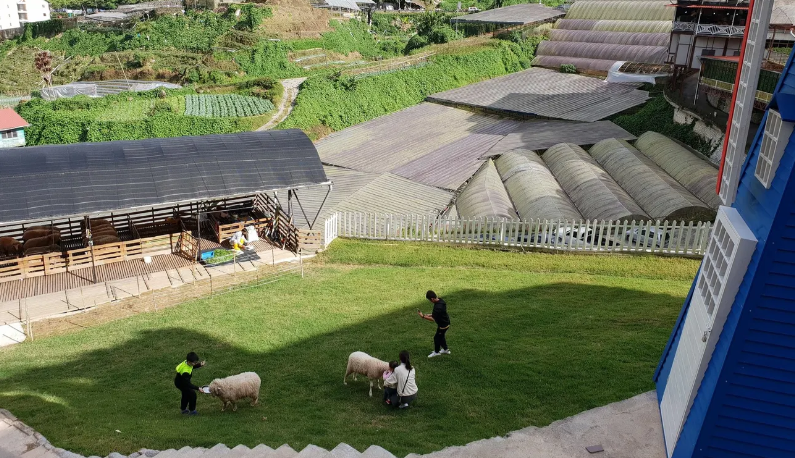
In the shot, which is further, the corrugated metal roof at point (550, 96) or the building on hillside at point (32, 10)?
the building on hillside at point (32, 10)

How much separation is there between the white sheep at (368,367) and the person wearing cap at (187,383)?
3.12 m

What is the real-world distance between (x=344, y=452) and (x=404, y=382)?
222cm

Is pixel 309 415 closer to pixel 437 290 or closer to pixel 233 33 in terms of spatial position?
pixel 437 290

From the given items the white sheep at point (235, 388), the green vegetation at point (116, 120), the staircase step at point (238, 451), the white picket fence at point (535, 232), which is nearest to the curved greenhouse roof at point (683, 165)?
the white picket fence at point (535, 232)

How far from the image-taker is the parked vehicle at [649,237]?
22047mm

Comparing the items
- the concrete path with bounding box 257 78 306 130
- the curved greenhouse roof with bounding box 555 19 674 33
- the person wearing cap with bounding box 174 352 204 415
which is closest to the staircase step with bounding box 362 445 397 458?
the person wearing cap with bounding box 174 352 204 415

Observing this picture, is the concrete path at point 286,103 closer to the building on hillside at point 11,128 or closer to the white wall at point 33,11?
the building on hillside at point 11,128

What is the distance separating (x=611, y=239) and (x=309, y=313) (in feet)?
38.5

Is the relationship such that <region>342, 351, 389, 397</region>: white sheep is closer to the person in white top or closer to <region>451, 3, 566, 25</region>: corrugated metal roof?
the person in white top

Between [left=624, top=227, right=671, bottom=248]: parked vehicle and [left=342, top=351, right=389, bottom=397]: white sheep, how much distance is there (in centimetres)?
1266

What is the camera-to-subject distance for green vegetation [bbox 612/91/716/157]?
1332 inches

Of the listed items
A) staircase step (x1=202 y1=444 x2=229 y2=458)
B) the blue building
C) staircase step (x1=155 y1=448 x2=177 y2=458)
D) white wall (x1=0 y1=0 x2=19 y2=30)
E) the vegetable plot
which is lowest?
white wall (x1=0 y1=0 x2=19 y2=30)

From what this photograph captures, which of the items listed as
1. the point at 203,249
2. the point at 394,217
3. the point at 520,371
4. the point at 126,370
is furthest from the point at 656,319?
the point at 203,249

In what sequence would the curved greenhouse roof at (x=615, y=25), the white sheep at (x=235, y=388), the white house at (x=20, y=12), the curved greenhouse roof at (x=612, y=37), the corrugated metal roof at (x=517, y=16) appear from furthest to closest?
the white house at (x=20, y=12) → the corrugated metal roof at (x=517, y=16) → the curved greenhouse roof at (x=615, y=25) → the curved greenhouse roof at (x=612, y=37) → the white sheep at (x=235, y=388)
